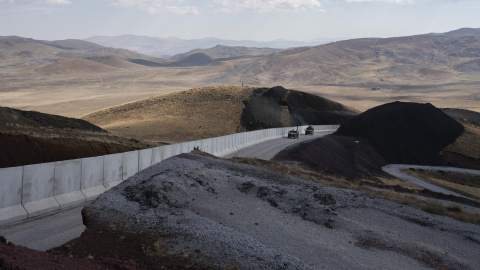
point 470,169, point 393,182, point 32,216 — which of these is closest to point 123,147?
point 32,216

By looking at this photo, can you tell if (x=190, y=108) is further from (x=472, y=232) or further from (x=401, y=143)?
(x=472, y=232)

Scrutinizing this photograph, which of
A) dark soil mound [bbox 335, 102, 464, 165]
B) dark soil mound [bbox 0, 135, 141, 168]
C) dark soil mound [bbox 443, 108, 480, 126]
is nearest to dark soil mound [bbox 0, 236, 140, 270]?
dark soil mound [bbox 0, 135, 141, 168]

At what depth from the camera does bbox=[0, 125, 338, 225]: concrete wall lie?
17672 millimetres

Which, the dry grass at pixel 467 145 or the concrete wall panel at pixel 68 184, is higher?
the concrete wall panel at pixel 68 184

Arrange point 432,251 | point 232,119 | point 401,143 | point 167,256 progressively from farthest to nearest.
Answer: point 232,119, point 401,143, point 432,251, point 167,256

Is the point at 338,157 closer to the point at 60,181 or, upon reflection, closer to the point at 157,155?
the point at 157,155

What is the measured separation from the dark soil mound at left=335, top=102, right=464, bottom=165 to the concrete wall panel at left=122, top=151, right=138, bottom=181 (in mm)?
51664

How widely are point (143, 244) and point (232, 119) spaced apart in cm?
7742

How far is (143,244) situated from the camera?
555 inches

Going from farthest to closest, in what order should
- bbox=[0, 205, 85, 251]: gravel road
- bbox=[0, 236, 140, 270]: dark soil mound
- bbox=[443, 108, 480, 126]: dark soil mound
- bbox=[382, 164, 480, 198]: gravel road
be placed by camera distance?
1. bbox=[443, 108, 480, 126]: dark soil mound
2. bbox=[382, 164, 480, 198]: gravel road
3. bbox=[0, 205, 85, 251]: gravel road
4. bbox=[0, 236, 140, 270]: dark soil mound

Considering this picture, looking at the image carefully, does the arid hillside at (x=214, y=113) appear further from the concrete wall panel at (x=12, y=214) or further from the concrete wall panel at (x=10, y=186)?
the concrete wall panel at (x=12, y=214)

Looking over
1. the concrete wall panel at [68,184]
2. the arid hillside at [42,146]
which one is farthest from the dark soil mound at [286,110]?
the concrete wall panel at [68,184]

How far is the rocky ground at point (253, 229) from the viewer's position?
1368 cm

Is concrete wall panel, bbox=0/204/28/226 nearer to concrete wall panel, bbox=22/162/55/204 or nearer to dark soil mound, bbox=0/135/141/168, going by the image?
concrete wall panel, bbox=22/162/55/204
